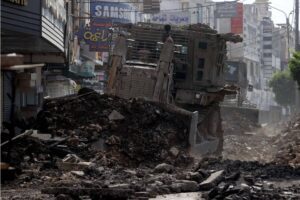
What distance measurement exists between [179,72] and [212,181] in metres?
7.76

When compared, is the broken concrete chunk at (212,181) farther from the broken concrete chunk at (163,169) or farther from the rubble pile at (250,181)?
the broken concrete chunk at (163,169)

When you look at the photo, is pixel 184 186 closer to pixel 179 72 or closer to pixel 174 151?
pixel 174 151

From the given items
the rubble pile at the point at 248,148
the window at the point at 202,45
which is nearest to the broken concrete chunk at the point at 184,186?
the window at the point at 202,45

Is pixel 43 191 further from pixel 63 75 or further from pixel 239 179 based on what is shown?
pixel 63 75

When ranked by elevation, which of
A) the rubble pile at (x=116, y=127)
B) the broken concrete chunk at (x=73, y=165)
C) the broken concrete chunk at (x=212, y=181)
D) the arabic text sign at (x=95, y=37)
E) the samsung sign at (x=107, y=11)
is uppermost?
the samsung sign at (x=107, y=11)

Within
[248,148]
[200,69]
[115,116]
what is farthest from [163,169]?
[248,148]

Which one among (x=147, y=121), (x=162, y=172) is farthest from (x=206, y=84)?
(x=162, y=172)

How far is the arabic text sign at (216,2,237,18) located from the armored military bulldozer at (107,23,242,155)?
2003 inches

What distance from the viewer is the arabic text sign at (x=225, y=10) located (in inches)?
2783

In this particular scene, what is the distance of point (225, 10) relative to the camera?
71125 millimetres

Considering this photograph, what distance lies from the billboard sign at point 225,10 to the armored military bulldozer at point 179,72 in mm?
50871

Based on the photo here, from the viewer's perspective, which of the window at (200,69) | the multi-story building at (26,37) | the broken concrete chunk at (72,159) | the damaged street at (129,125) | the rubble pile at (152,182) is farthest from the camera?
the window at (200,69)

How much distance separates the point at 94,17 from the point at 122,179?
22.0 m

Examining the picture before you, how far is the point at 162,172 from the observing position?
44.1 ft
